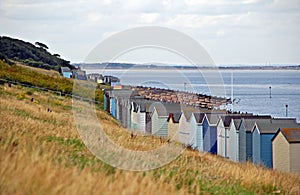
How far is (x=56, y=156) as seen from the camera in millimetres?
9438

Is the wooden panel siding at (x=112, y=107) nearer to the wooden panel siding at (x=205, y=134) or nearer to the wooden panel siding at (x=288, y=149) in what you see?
the wooden panel siding at (x=205, y=134)

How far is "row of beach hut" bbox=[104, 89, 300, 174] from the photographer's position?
22.0m

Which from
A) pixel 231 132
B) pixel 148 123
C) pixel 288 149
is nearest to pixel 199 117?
pixel 231 132

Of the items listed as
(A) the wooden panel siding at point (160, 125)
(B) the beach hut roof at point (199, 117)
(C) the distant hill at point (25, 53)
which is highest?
(C) the distant hill at point (25, 53)

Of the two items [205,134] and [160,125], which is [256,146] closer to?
[205,134]

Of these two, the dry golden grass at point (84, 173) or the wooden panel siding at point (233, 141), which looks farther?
the wooden panel siding at point (233, 141)

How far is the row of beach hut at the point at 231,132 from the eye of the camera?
2198cm

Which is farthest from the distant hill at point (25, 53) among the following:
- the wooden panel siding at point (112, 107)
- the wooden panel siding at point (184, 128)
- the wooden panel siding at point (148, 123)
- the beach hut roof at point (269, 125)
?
the beach hut roof at point (269, 125)

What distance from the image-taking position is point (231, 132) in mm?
25516

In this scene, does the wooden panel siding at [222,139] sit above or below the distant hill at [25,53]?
below

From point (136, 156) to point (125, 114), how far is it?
2707cm

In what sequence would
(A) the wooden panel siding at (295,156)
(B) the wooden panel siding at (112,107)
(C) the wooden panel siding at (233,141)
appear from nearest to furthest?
(A) the wooden panel siding at (295,156)
(C) the wooden panel siding at (233,141)
(B) the wooden panel siding at (112,107)

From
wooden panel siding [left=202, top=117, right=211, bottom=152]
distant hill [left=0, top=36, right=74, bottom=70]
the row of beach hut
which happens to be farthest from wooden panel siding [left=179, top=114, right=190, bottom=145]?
distant hill [left=0, top=36, right=74, bottom=70]

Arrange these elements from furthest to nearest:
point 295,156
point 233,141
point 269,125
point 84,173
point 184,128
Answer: point 184,128
point 233,141
point 269,125
point 295,156
point 84,173
